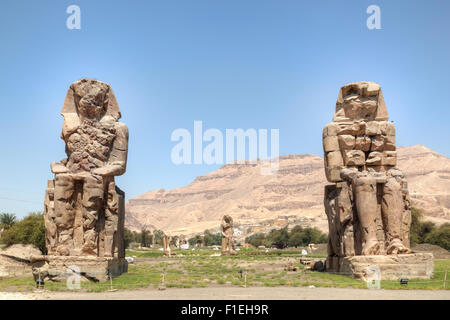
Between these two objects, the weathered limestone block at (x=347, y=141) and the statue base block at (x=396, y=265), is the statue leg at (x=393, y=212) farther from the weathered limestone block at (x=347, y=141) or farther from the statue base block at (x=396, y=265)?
the weathered limestone block at (x=347, y=141)

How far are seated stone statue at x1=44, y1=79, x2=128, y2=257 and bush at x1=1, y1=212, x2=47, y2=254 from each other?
1655cm

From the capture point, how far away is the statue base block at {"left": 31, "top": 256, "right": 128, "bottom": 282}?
13.2 meters

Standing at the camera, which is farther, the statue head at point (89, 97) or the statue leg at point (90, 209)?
the statue head at point (89, 97)

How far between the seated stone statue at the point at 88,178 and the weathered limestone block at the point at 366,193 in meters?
6.88

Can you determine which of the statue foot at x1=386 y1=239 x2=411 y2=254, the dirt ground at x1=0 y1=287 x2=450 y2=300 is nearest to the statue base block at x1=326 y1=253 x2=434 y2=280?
the statue foot at x1=386 y1=239 x2=411 y2=254

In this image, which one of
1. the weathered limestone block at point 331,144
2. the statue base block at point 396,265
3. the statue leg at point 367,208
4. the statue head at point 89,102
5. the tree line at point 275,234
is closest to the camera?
the statue base block at point 396,265

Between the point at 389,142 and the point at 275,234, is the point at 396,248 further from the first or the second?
the point at 275,234

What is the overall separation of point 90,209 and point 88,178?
903 mm

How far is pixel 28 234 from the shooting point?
104 ft

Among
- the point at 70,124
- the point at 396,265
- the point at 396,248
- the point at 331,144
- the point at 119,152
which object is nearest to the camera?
the point at 396,265

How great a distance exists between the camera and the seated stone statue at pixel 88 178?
1408cm

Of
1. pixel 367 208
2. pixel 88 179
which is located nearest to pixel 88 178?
pixel 88 179

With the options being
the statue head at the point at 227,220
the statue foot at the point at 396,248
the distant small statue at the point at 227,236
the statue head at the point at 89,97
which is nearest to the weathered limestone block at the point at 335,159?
the statue foot at the point at 396,248
